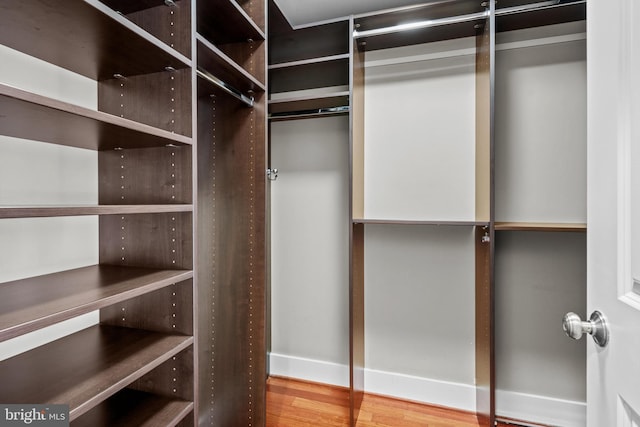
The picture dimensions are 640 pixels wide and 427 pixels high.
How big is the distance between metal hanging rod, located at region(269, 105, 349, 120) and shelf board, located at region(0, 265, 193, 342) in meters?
1.27

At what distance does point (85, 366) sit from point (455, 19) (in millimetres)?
2052

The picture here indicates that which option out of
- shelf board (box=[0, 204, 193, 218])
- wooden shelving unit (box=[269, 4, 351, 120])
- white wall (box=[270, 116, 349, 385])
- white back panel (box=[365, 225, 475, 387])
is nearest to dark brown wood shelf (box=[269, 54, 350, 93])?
wooden shelving unit (box=[269, 4, 351, 120])

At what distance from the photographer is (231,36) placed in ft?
4.89

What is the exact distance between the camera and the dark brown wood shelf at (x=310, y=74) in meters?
1.77

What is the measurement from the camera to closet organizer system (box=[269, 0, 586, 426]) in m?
1.64

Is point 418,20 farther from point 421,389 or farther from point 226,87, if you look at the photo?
point 421,389

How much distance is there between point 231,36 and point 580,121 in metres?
1.85

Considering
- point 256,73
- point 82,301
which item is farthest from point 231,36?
point 82,301

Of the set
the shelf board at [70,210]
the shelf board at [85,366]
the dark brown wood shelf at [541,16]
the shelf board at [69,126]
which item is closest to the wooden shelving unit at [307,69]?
the dark brown wood shelf at [541,16]

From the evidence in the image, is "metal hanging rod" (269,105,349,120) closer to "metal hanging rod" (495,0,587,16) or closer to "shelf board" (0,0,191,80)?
"metal hanging rod" (495,0,587,16)

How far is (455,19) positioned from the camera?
1.60 meters

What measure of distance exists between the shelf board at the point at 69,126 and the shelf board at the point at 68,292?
416 mm

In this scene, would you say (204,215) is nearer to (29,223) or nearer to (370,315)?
(29,223)

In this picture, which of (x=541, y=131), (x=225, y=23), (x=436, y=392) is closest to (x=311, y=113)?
(x=225, y=23)
